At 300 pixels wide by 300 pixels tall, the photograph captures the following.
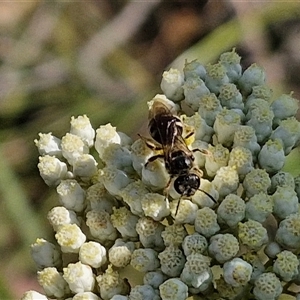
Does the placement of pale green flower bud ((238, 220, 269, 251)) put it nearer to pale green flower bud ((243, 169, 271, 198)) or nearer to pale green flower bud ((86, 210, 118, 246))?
pale green flower bud ((243, 169, 271, 198))

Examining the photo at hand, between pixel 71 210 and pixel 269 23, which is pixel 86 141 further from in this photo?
pixel 269 23

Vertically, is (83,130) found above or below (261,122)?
above

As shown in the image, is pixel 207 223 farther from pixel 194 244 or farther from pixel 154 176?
pixel 154 176

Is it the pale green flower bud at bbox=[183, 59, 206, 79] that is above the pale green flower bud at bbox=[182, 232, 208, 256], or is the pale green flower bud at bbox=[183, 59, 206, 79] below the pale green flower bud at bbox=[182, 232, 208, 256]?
above

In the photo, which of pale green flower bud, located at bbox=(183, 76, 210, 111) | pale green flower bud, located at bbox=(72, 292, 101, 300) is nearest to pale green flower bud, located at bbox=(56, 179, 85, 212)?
pale green flower bud, located at bbox=(72, 292, 101, 300)

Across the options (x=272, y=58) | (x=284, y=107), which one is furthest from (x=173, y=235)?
(x=272, y=58)

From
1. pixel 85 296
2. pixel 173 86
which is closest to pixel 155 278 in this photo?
pixel 85 296
